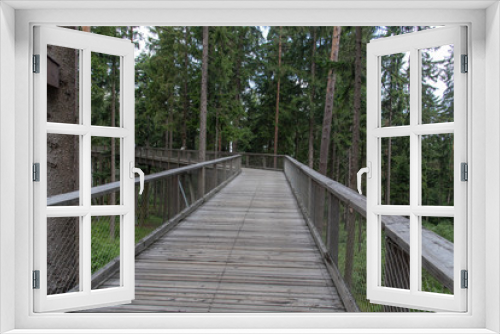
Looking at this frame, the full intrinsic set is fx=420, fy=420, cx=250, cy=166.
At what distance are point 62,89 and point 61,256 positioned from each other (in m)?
1.62

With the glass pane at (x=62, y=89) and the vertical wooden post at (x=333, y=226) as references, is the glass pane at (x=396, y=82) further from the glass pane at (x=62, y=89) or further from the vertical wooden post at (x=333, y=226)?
the glass pane at (x=62, y=89)

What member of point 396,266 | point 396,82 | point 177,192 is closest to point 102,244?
point 177,192

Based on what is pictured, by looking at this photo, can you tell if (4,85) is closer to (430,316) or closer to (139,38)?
(430,316)

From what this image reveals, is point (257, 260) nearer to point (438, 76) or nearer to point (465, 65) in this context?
point (465, 65)

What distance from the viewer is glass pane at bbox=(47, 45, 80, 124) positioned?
4.02 m

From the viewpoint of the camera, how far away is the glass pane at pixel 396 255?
7.18 feet

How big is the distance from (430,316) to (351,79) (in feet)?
26.2

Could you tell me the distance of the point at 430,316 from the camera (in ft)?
7.63

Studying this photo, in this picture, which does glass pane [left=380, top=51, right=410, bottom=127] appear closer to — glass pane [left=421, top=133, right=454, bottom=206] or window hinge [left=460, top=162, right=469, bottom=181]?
glass pane [left=421, top=133, right=454, bottom=206]

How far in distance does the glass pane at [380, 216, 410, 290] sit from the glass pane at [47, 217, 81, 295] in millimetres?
2601

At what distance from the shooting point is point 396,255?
239cm

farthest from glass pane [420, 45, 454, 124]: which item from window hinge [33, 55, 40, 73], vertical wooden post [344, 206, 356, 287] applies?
window hinge [33, 55, 40, 73]

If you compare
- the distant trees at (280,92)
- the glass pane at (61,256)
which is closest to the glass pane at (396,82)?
the distant trees at (280,92)

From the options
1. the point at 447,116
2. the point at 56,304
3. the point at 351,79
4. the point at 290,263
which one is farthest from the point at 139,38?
the point at 56,304
